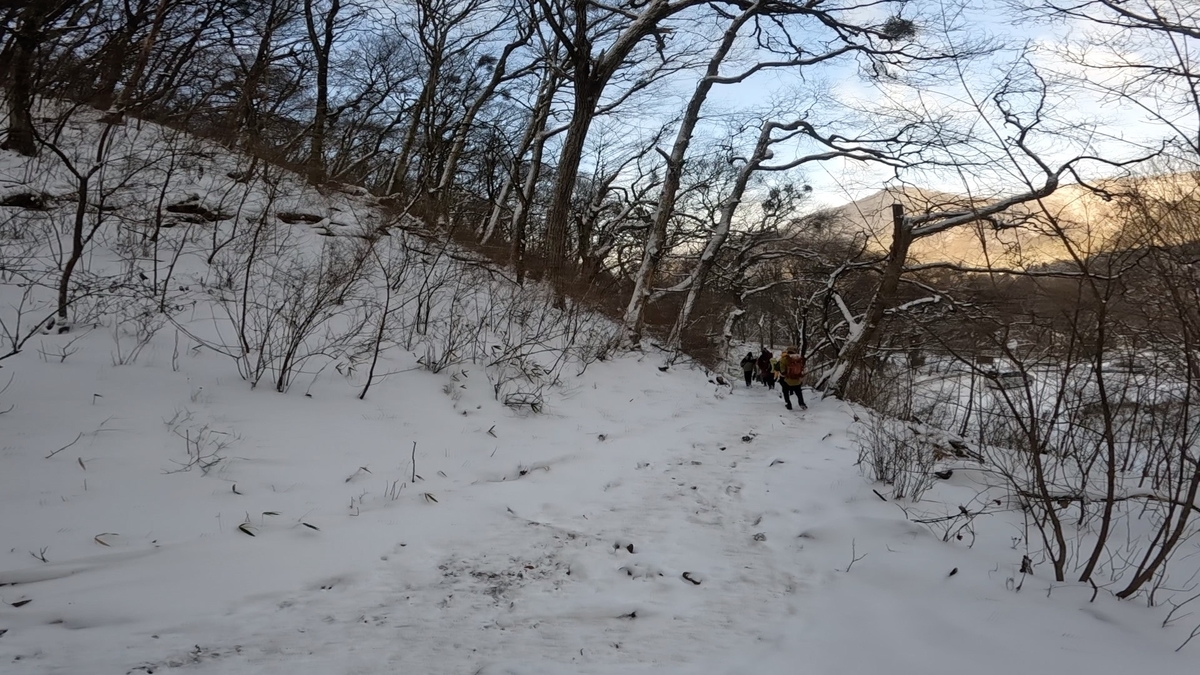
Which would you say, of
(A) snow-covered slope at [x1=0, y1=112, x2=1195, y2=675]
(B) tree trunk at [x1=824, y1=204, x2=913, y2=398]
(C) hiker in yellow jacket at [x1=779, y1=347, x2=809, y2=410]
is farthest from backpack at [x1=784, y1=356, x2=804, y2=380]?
(A) snow-covered slope at [x1=0, y1=112, x2=1195, y2=675]

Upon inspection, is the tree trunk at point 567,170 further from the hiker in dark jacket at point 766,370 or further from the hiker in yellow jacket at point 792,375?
the hiker in dark jacket at point 766,370

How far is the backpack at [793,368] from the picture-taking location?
427 inches

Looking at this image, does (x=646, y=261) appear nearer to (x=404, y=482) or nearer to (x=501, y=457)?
(x=501, y=457)

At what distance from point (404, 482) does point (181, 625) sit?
1.78 m

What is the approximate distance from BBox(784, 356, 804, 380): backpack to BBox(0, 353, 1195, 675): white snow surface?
5959 millimetres

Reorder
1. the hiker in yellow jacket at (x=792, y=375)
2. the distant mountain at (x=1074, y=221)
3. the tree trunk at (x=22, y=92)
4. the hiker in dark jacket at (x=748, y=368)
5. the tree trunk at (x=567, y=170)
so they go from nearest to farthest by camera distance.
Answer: the distant mountain at (x=1074, y=221) → the tree trunk at (x=22, y=92) → the hiker in yellow jacket at (x=792, y=375) → the tree trunk at (x=567, y=170) → the hiker in dark jacket at (x=748, y=368)

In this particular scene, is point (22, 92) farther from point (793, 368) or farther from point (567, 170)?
point (793, 368)

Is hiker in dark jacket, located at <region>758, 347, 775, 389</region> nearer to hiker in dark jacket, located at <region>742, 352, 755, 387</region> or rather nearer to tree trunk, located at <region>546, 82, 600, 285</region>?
hiker in dark jacket, located at <region>742, 352, 755, 387</region>

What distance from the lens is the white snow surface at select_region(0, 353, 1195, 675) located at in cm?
223

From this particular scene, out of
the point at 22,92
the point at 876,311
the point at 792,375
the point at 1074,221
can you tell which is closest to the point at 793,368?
the point at 792,375

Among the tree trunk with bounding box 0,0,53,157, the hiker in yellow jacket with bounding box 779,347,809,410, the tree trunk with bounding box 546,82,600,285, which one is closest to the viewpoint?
the tree trunk with bounding box 0,0,53,157

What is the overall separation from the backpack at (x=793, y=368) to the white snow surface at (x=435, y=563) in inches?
235

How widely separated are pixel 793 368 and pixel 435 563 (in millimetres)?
9214

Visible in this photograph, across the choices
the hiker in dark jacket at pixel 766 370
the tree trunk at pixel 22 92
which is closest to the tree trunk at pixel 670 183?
the hiker in dark jacket at pixel 766 370
